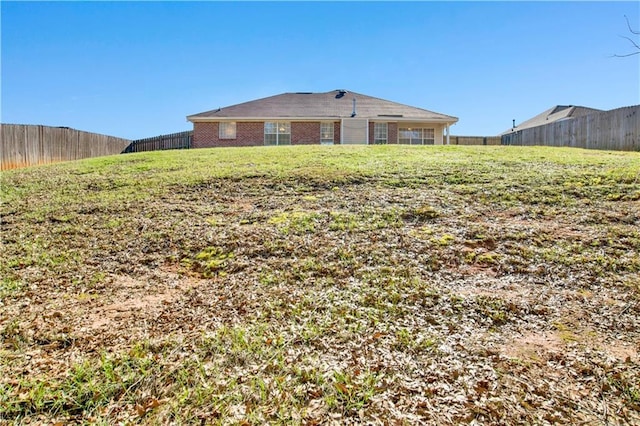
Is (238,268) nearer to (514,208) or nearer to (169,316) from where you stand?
(169,316)

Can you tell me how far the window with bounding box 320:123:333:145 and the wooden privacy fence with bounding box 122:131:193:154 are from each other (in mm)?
7631

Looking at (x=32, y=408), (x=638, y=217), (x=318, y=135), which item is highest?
(x=318, y=135)

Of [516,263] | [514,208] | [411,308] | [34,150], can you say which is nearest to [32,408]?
[411,308]

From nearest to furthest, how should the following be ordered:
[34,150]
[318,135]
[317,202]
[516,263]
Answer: [516,263], [317,202], [34,150], [318,135]

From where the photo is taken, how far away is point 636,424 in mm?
2037

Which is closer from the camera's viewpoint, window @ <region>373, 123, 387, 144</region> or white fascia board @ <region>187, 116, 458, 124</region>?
white fascia board @ <region>187, 116, 458, 124</region>

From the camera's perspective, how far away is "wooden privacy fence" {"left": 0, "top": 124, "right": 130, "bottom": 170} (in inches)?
513

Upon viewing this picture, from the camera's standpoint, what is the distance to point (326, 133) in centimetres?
2244

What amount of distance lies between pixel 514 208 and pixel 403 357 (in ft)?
12.0

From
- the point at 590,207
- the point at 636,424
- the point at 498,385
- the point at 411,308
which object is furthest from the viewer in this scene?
the point at 590,207

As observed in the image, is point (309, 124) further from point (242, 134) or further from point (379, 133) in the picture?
point (379, 133)

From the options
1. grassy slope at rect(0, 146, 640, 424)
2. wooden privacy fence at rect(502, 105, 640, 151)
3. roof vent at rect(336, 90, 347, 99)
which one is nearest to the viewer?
grassy slope at rect(0, 146, 640, 424)

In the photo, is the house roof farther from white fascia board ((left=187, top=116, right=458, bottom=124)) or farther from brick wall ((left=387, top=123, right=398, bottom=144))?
brick wall ((left=387, top=123, right=398, bottom=144))

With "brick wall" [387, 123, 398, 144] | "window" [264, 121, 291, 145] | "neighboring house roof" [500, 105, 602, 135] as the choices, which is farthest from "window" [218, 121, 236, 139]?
"neighboring house roof" [500, 105, 602, 135]
